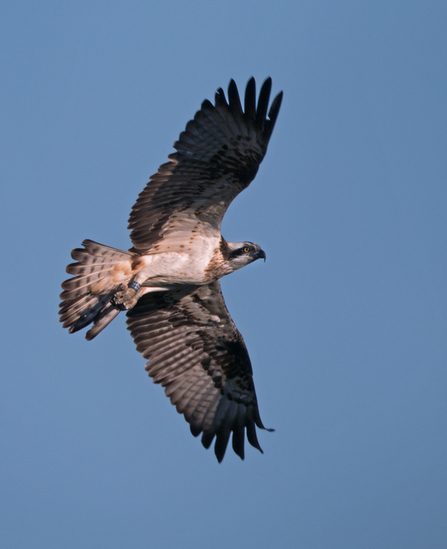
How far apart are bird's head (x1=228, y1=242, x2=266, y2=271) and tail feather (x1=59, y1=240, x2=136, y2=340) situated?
130cm

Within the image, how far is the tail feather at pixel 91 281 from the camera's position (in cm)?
916

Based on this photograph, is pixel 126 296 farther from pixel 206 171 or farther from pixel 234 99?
pixel 234 99

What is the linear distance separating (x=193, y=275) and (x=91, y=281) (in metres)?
1.31

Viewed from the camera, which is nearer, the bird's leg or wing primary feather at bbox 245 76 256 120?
wing primary feather at bbox 245 76 256 120

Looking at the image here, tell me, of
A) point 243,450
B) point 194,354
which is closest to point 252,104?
point 194,354

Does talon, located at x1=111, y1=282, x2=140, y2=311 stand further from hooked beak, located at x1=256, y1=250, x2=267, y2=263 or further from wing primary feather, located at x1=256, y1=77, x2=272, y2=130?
wing primary feather, located at x1=256, y1=77, x2=272, y2=130

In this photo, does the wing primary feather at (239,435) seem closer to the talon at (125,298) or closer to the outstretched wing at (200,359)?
the outstretched wing at (200,359)

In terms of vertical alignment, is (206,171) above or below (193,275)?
above

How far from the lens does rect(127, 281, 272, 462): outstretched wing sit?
10.3m

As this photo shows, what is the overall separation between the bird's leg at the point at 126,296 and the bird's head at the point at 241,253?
1273mm

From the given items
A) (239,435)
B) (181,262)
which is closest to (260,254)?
(181,262)

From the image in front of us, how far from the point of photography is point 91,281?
9.27 m

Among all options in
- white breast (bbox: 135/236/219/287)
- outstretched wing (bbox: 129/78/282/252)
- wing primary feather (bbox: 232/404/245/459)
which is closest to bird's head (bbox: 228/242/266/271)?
white breast (bbox: 135/236/219/287)

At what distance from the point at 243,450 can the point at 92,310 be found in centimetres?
297
